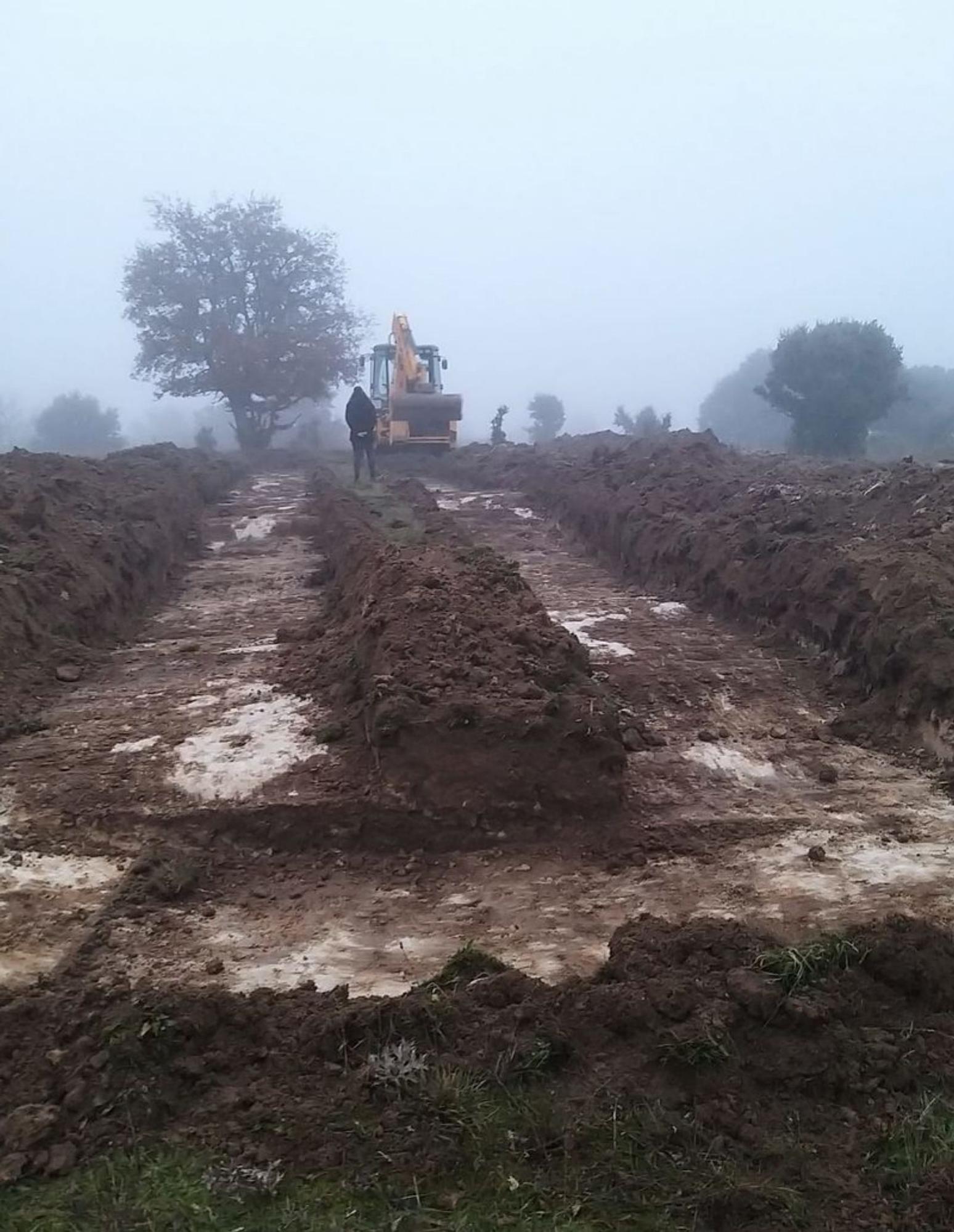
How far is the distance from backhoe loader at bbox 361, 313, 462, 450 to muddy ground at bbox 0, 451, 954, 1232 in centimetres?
1808

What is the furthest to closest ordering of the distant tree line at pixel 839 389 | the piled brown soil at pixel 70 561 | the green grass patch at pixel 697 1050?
the distant tree line at pixel 839 389 → the piled brown soil at pixel 70 561 → the green grass patch at pixel 697 1050

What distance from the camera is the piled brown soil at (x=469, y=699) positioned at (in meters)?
5.30

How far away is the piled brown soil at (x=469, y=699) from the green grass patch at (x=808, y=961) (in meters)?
1.87

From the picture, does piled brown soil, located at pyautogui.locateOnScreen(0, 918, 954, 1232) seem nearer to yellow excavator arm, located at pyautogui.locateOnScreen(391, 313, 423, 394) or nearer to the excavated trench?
the excavated trench

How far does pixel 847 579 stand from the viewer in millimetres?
8359

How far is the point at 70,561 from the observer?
9703 millimetres

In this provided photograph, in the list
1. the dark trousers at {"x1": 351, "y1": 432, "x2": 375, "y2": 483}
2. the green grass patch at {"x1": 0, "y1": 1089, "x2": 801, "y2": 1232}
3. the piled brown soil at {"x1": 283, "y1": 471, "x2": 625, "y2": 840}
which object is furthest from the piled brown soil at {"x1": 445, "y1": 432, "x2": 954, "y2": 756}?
the dark trousers at {"x1": 351, "y1": 432, "x2": 375, "y2": 483}

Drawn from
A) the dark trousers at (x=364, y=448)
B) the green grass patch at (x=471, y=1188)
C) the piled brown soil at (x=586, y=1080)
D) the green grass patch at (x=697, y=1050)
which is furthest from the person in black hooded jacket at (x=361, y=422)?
the green grass patch at (x=471, y=1188)

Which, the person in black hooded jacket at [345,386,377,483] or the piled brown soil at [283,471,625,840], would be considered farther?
the person in black hooded jacket at [345,386,377,483]

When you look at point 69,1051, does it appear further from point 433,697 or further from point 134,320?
point 134,320

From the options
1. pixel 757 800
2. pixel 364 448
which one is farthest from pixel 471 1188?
pixel 364 448

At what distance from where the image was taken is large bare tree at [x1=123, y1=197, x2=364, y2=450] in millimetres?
36969

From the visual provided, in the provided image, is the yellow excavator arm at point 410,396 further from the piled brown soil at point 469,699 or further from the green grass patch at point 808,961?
the green grass patch at point 808,961

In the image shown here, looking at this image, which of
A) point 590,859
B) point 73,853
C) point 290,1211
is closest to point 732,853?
point 590,859
